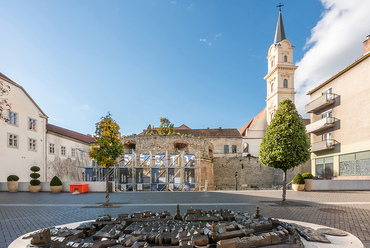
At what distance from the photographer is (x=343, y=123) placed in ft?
85.8

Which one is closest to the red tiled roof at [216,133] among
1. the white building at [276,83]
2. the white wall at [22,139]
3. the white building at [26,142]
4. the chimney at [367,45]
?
the white building at [276,83]

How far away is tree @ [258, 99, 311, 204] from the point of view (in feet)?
41.2

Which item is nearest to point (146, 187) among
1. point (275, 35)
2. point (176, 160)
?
point (176, 160)

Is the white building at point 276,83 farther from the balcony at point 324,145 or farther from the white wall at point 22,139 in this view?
the white wall at point 22,139

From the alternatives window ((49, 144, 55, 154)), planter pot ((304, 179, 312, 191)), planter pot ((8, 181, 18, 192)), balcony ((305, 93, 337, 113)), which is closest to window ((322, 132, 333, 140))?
balcony ((305, 93, 337, 113))

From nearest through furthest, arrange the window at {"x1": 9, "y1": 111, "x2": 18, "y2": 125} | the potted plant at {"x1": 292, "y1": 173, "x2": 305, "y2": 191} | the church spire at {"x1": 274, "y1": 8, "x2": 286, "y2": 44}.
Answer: the potted plant at {"x1": 292, "y1": 173, "x2": 305, "y2": 191} < the window at {"x1": 9, "y1": 111, "x2": 18, "y2": 125} < the church spire at {"x1": 274, "y1": 8, "x2": 286, "y2": 44}

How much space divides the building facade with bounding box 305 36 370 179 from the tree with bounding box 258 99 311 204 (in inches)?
593

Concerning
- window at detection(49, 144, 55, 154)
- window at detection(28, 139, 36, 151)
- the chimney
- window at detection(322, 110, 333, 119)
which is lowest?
window at detection(49, 144, 55, 154)

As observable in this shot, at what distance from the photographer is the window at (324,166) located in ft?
92.9

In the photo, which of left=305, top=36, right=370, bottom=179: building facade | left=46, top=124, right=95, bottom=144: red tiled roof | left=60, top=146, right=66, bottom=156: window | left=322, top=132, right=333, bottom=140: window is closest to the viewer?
left=305, top=36, right=370, bottom=179: building facade

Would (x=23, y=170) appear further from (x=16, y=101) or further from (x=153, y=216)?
(x=153, y=216)

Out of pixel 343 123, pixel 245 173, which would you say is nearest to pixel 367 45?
pixel 343 123

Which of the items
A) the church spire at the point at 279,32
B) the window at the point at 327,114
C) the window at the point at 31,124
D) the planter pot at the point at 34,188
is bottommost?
the planter pot at the point at 34,188

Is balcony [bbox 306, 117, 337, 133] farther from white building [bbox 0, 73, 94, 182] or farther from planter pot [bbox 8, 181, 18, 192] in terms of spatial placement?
planter pot [bbox 8, 181, 18, 192]
